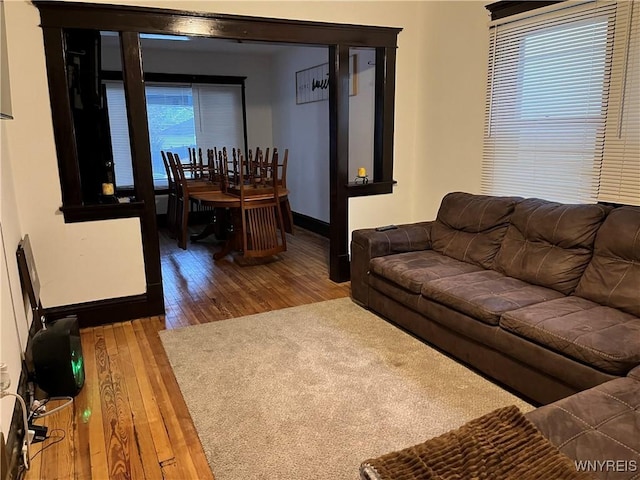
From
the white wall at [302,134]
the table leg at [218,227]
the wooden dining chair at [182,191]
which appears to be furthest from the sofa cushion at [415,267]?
the table leg at [218,227]

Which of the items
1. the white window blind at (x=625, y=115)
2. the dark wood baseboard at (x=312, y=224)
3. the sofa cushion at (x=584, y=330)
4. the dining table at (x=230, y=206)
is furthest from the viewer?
the dark wood baseboard at (x=312, y=224)

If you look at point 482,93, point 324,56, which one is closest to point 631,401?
point 482,93

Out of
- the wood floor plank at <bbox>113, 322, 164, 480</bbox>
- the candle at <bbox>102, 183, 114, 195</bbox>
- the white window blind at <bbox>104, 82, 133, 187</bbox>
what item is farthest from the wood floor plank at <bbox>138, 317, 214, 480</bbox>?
the white window blind at <bbox>104, 82, 133, 187</bbox>

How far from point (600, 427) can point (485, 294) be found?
1.17 metres

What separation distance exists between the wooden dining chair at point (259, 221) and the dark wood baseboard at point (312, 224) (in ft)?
4.47

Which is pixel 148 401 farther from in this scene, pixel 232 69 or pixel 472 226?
pixel 232 69

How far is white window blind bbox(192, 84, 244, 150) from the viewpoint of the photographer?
7.11 m

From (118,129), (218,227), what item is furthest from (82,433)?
(118,129)

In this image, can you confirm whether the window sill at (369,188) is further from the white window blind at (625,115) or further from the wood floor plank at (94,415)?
the wood floor plank at (94,415)

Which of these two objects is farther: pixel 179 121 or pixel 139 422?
pixel 179 121

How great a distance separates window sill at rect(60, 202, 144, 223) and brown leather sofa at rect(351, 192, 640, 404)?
5.48ft

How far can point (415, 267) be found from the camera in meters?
3.13

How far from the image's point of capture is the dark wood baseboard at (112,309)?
3305 mm

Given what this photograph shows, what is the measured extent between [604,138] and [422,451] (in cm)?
242
